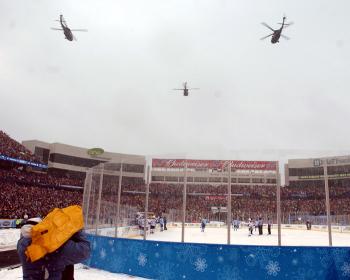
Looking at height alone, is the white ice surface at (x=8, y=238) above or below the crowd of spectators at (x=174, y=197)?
below

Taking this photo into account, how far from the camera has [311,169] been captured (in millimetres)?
64875

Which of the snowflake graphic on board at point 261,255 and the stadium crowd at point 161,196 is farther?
the stadium crowd at point 161,196

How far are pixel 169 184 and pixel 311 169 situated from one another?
5889cm

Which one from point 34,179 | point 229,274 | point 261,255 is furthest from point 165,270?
point 34,179

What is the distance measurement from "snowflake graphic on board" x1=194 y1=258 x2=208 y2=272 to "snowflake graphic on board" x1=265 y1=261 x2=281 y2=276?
168 cm

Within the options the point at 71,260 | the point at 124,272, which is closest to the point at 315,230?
the point at 124,272

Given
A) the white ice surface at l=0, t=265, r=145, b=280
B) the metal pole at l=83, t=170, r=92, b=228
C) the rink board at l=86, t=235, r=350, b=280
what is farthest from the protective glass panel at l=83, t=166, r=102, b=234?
the rink board at l=86, t=235, r=350, b=280

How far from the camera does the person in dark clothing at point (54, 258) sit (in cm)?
325

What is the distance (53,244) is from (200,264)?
24.0 ft

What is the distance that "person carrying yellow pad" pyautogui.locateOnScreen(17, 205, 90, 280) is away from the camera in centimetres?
296

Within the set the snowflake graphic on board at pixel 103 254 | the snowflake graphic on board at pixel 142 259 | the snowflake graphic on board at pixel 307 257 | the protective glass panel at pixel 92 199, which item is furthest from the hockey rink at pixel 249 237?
the snowflake graphic on board at pixel 307 257

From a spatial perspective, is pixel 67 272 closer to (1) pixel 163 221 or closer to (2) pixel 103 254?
(2) pixel 103 254

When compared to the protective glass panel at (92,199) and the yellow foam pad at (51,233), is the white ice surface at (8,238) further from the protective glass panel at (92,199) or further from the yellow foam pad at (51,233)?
the yellow foam pad at (51,233)

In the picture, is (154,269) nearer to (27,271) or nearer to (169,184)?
(169,184)
